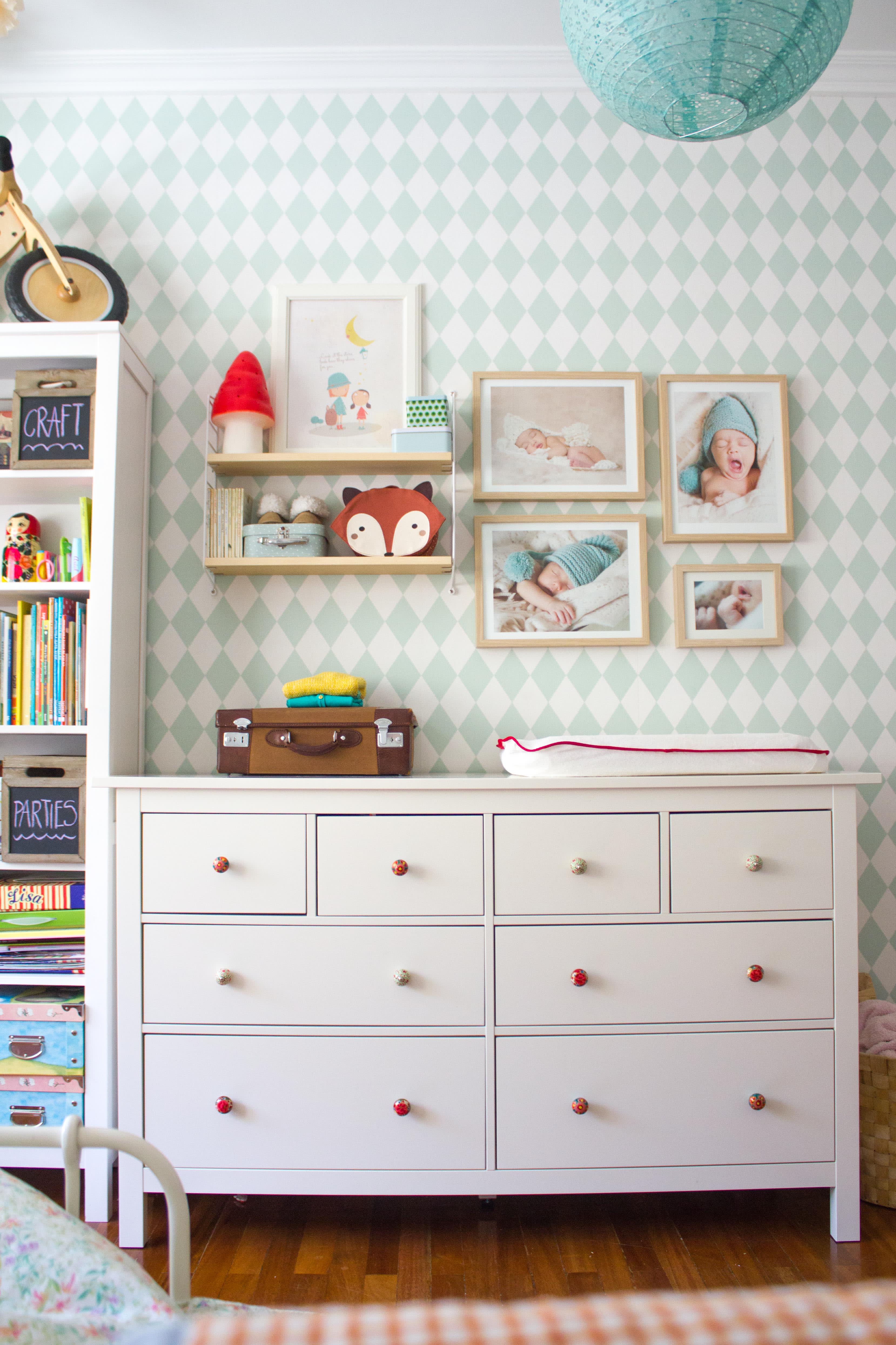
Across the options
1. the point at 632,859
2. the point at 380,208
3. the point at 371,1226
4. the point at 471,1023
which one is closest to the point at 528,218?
the point at 380,208

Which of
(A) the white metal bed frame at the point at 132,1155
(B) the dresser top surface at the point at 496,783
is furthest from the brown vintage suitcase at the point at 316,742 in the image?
(A) the white metal bed frame at the point at 132,1155

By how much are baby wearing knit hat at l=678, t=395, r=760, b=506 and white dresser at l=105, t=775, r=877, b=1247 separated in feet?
2.90

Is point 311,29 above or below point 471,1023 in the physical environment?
above

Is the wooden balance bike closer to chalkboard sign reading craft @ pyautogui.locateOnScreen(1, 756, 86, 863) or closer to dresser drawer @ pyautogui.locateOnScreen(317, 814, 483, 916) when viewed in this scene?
chalkboard sign reading craft @ pyautogui.locateOnScreen(1, 756, 86, 863)

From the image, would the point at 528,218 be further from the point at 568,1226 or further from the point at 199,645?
the point at 568,1226

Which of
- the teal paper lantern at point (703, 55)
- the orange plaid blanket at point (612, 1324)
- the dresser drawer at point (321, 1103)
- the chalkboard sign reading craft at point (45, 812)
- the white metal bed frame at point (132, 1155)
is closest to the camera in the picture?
the orange plaid blanket at point (612, 1324)

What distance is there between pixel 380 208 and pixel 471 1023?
2095mm

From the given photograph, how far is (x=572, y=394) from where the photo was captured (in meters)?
2.39

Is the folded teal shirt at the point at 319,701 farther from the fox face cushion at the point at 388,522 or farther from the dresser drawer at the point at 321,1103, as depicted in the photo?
the dresser drawer at the point at 321,1103

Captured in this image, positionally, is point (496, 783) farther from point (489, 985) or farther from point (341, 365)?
point (341, 365)

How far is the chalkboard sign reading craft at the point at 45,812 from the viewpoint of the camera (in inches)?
82.1

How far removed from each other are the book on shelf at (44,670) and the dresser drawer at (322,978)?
26.6 inches

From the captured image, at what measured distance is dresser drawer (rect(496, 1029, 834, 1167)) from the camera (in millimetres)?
1807

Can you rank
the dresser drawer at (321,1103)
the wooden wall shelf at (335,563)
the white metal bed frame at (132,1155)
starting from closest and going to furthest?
the white metal bed frame at (132,1155), the dresser drawer at (321,1103), the wooden wall shelf at (335,563)
